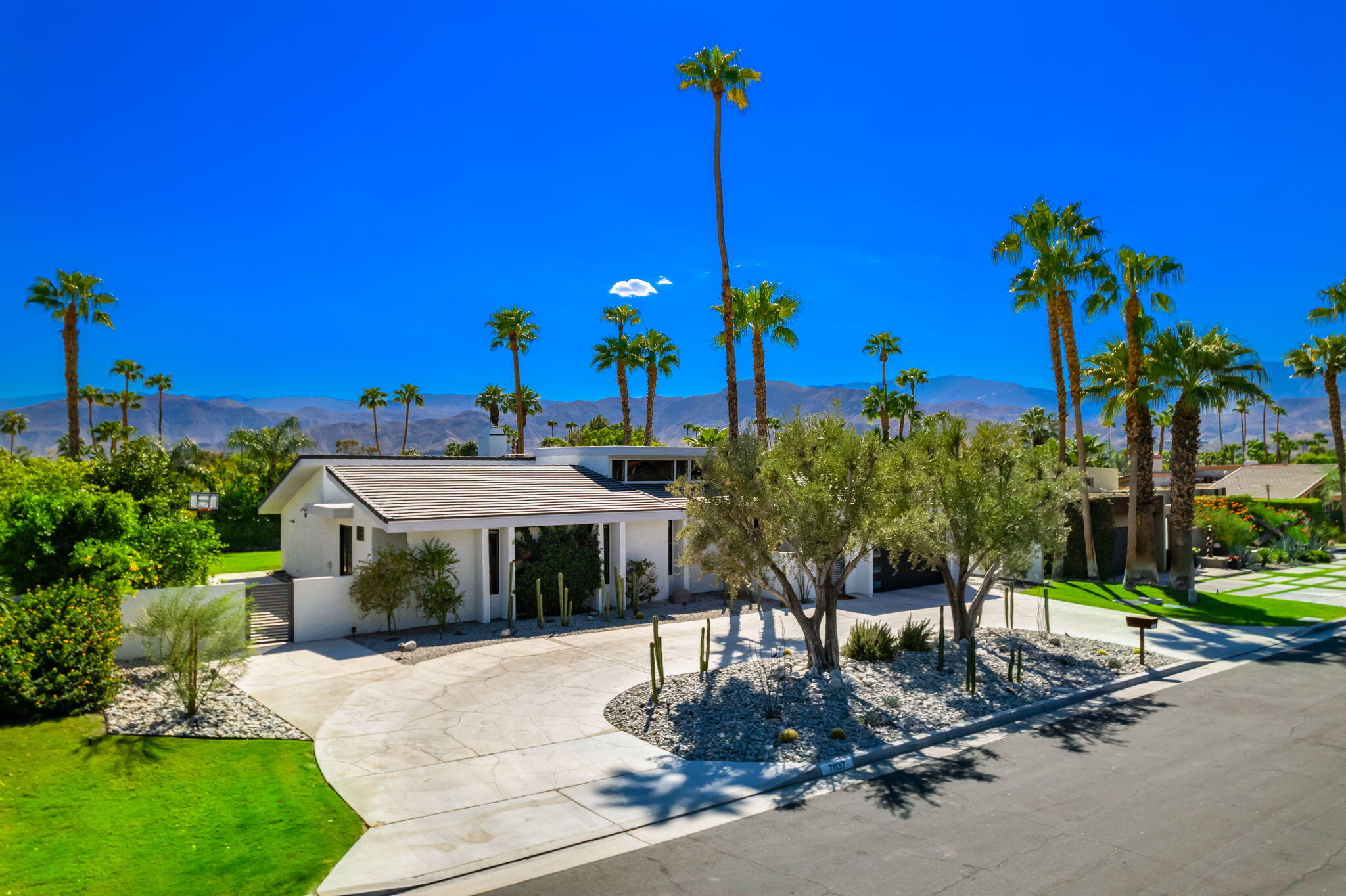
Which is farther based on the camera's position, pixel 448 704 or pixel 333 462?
pixel 333 462

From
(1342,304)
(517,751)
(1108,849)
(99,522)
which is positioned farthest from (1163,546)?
(99,522)

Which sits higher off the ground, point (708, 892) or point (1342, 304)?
point (1342, 304)

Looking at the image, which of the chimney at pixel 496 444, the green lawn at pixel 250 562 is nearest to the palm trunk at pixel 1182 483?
the chimney at pixel 496 444

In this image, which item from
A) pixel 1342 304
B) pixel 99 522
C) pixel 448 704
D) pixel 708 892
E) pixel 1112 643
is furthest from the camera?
pixel 1342 304

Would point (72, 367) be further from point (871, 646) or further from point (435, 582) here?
point (871, 646)

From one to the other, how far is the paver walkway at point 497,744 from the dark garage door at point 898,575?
689 cm

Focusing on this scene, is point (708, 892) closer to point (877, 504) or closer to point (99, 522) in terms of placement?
point (877, 504)

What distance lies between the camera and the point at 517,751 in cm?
1065

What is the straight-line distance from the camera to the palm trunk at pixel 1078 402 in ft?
85.5

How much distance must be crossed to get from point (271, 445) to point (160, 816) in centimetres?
4642

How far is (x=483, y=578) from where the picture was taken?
65.2 feet

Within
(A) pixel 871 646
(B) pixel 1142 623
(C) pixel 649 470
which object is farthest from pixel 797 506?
(C) pixel 649 470

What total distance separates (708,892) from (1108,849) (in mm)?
4031

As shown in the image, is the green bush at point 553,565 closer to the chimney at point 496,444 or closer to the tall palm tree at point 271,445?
the chimney at point 496,444
